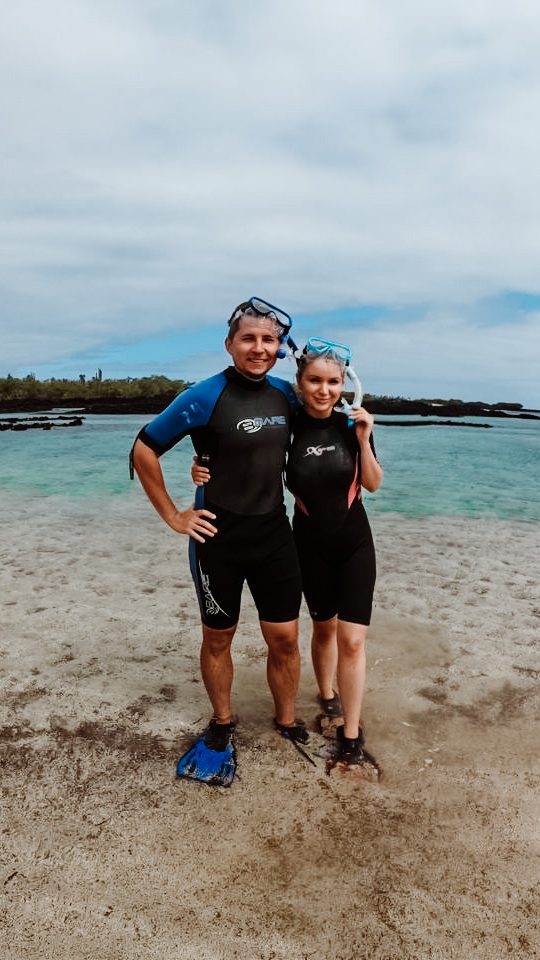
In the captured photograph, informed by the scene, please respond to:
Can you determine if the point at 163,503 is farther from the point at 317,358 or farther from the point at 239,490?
the point at 317,358

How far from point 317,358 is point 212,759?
240cm

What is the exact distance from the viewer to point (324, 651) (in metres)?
4.14

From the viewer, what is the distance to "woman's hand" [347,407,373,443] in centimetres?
344

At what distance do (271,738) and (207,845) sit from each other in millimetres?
987

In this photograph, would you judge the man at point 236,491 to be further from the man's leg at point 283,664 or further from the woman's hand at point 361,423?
the woman's hand at point 361,423

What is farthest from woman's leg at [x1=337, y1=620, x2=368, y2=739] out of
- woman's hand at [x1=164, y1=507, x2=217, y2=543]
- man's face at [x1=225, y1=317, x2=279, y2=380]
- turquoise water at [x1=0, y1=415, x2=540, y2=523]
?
turquoise water at [x1=0, y1=415, x2=540, y2=523]

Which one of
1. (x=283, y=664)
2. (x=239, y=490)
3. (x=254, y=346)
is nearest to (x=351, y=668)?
(x=283, y=664)

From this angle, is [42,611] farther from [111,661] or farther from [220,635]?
[220,635]

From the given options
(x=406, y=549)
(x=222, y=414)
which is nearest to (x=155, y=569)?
(x=406, y=549)

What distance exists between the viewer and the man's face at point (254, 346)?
135 inches

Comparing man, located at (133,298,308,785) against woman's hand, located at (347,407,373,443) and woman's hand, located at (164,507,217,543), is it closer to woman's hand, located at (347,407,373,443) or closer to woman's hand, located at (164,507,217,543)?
woman's hand, located at (164,507,217,543)

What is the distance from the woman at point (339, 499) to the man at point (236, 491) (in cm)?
14

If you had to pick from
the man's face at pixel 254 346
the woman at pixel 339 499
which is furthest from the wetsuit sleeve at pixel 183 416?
the woman at pixel 339 499

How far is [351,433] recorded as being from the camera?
3582 mm
